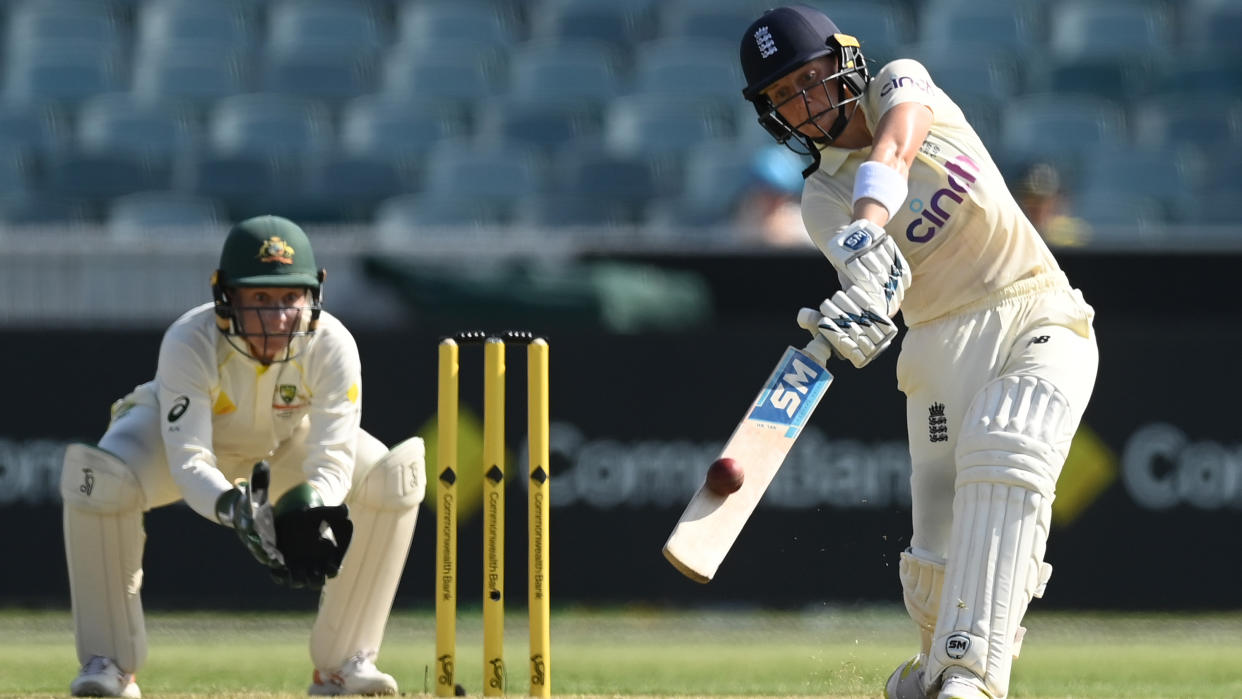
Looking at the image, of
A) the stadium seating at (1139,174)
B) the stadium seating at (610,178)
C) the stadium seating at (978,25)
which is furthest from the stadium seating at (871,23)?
the stadium seating at (610,178)

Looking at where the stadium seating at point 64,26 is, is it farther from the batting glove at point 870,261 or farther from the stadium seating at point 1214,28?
the batting glove at point 870,261

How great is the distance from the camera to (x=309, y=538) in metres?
4.23

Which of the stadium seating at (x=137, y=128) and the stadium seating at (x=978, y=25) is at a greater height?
the stadium seating at (x=978, y=25)

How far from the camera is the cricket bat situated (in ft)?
13.2

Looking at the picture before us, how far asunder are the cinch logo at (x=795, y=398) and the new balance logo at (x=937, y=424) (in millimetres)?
315

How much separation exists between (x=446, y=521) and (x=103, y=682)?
974 mm

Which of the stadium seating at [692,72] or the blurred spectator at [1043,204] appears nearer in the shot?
the blurred spectator at [1043,204]

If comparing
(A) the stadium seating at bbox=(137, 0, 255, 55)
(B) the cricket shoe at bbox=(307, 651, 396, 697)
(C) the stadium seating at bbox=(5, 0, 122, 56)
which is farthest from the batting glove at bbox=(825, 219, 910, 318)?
(C) the stadium seating at bbox=(5, 0, 122, 56)

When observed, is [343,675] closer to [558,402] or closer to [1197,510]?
[558,402]

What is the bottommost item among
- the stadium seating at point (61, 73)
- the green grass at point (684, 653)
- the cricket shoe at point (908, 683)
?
the green grass at point (684, 653)

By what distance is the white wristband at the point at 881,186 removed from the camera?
3.96 meters

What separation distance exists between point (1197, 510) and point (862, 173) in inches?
162

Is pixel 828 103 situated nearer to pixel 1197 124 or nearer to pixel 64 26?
pixel 1197 124

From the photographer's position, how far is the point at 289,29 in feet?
40.7
